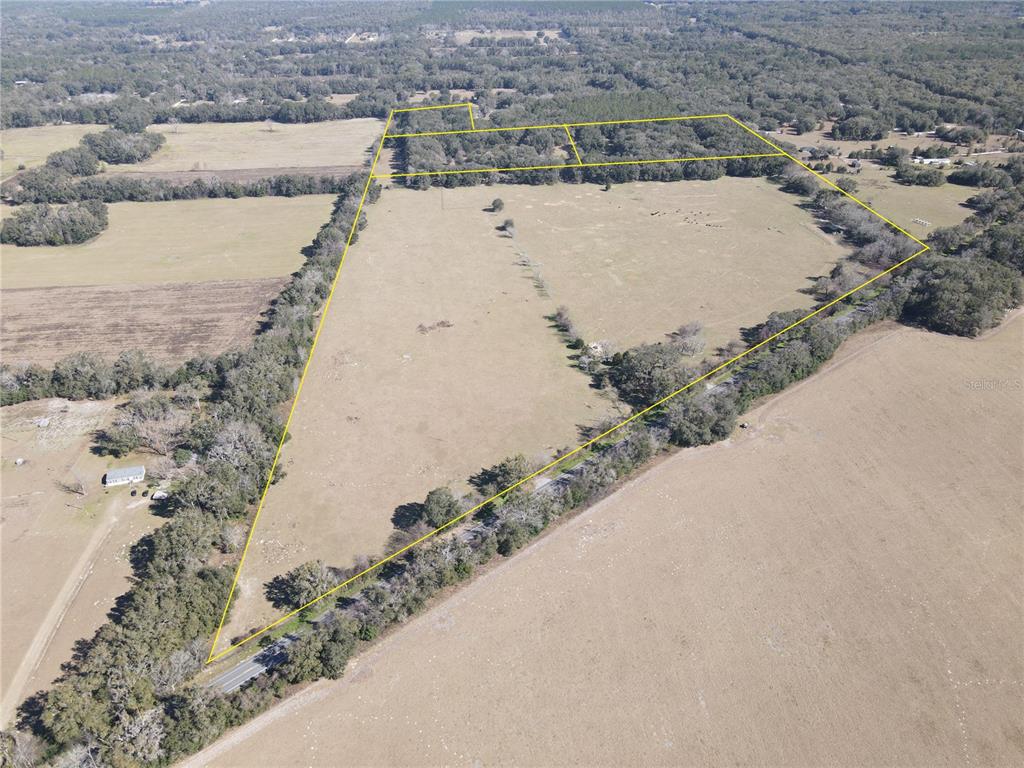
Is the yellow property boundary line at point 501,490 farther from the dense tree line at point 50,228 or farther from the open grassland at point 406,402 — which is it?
the dense tree line at point 50,228

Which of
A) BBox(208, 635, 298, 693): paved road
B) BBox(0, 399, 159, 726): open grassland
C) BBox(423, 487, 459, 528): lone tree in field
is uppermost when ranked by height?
BBox(423, 487, 459, 528): lone tree in field

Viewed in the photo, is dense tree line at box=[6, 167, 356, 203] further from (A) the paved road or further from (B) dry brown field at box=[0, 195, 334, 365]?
(A) the paved road

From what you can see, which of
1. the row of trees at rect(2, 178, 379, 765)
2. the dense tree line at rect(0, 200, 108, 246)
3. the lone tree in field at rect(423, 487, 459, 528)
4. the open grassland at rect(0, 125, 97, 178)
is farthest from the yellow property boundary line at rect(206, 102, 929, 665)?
the open grassland at rect(0, 125, 97, 178)

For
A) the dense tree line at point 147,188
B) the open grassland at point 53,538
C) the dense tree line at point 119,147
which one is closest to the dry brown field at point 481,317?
the open grassland at point 53,538

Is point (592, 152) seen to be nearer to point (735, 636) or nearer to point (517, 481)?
point (517, 481)

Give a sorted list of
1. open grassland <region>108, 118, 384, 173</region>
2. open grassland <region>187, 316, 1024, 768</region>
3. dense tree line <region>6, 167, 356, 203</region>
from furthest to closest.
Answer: open grassland <region>108, 118, 384, 173</region> < dense tree line <region>6, 167, 356, 203</region> < open grassland <region>187, 316, 1024, 768</region>

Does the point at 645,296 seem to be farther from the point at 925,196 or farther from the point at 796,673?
the point at 925,196

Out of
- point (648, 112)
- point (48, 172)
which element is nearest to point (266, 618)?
point (48, 172)
